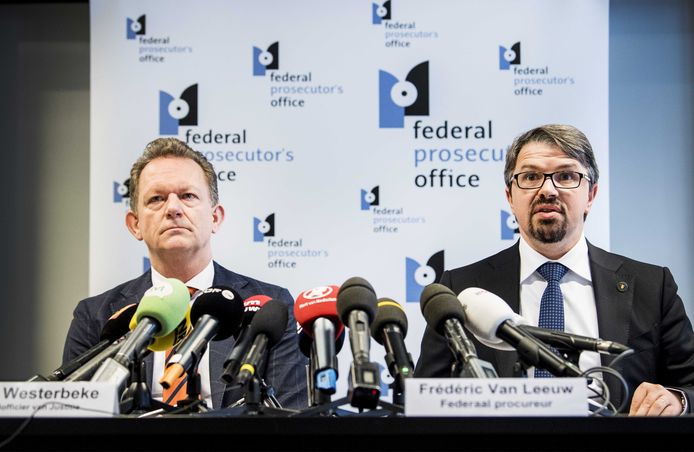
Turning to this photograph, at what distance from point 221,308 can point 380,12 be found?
9.27ft

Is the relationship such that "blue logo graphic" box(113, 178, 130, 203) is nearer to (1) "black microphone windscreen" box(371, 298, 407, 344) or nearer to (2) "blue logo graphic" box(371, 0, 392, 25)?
(2) "blue logo graphic" box(371, 0, 392, 25)

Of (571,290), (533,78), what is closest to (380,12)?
(533,78)

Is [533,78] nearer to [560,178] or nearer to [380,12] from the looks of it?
[380,12]

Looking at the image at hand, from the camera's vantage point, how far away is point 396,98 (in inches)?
176

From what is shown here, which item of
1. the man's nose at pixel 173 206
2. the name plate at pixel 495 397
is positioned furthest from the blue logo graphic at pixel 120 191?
the name plate at pixel 495 397

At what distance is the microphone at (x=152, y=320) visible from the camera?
1845 mm

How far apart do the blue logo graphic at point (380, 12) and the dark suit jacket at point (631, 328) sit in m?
1.84

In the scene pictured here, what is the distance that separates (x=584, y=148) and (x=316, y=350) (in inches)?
67.3

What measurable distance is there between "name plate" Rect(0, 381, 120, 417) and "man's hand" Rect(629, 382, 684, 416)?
1.47 m

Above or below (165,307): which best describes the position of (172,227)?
above

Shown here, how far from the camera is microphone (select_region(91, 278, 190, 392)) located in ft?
6.05

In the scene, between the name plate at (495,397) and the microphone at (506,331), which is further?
the microphone at (506,331)

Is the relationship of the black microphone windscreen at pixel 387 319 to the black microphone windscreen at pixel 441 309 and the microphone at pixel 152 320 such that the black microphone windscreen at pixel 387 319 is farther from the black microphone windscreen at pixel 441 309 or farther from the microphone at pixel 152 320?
the microphone at pixel 152 320
